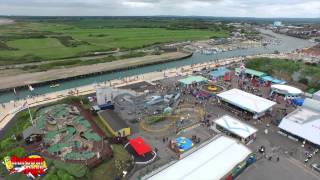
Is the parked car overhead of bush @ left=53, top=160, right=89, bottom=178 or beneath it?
beneath

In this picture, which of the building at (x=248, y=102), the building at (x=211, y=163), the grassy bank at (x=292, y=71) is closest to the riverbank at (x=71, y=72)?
the grassy bank at (x=292, y=71)

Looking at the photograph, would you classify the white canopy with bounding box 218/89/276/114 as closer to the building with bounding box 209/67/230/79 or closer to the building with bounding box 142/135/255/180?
the building with bounding box 142/135/255/180

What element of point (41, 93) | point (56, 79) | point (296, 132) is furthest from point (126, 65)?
point (296, 132)

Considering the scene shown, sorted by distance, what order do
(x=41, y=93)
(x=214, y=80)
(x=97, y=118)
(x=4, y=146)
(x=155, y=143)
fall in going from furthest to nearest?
(x=214, y=80) → (x=41, y=93) → (x=97, y=118) → (x=155, y=143) → (x=4, y=146)

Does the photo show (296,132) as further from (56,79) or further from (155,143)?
(56,79)

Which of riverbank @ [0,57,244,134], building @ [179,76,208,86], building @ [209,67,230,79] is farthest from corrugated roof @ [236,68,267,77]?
riverbank @ [0,57,244,134]

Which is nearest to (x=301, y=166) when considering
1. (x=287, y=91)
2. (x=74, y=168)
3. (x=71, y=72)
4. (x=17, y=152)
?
(x=287, y=91)

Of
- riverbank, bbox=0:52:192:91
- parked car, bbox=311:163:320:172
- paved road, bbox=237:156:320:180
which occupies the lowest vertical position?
paved road, bbox=237:156:320:180
